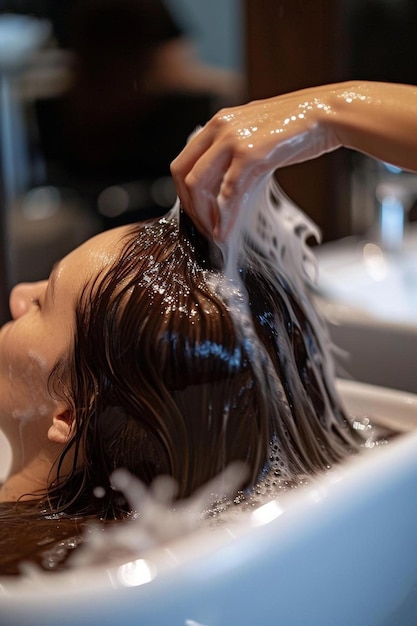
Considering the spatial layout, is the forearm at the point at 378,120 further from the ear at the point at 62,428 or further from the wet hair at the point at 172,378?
the ear at the point at 62,428

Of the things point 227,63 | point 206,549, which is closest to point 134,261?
point 206,549

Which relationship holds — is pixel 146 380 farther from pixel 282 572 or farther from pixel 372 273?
pixel 372 273

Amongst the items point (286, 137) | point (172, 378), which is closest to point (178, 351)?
point (172, 378)

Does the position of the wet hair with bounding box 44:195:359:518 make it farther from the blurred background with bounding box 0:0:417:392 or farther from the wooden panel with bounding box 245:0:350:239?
the blurred background with bounding box 0:0:417:392

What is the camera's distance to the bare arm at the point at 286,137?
0.39 metres

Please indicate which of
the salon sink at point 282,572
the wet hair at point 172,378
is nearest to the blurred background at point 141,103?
the wet hair at point 172,378

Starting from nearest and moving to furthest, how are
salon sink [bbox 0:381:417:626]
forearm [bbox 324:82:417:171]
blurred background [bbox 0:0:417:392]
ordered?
salon sink [bbox 0:381:417:626] < forearm [bbox 324:82:417:171] < blurred background [bbox 0:0:417:392]

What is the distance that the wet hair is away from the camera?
1.32 ft

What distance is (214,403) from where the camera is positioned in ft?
1.34

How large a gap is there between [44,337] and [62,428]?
0.05 meters

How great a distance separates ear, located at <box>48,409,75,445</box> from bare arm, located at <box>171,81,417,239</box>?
0.41 feet

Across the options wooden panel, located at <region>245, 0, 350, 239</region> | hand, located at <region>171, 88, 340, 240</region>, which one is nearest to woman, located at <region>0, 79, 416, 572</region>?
hand, located at <region>171, 88, 340, 240</region>

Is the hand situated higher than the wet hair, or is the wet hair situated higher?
the hand

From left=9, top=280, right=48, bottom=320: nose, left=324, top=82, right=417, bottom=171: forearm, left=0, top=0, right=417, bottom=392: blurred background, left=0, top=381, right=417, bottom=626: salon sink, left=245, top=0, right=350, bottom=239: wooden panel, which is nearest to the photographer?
left=0, top=381, right=417, bottom=626: salon sink
